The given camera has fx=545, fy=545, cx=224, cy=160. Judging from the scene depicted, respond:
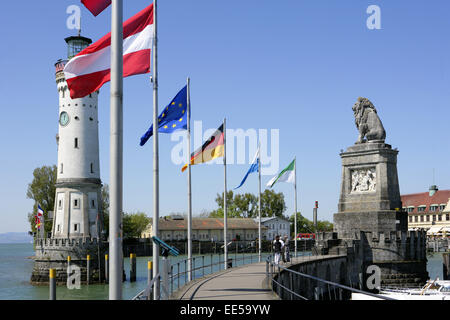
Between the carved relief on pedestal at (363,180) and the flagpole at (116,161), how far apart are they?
3043 centimetres

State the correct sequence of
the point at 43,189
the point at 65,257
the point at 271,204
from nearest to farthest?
the point at 65,257 < the point at 43,189 < the point at 271,204

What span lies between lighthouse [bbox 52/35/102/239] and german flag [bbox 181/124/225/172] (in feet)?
108

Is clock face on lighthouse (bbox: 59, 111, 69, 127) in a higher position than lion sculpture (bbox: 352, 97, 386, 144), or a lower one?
higher

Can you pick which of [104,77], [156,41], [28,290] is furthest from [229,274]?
[28,290]

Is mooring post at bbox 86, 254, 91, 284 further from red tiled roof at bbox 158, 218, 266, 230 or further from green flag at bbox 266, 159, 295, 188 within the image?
red tiled roof at bbox 158, 218, 266, 230

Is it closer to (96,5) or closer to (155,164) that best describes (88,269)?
(155,164)

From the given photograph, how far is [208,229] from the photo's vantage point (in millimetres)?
125500

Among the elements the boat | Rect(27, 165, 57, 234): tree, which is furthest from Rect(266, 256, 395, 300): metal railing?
Rect(27, 165, 57, 234): tree

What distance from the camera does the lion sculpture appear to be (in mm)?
39094

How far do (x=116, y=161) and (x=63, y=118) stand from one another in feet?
172

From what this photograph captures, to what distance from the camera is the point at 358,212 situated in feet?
127

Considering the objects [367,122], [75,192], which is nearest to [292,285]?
[367,122]
